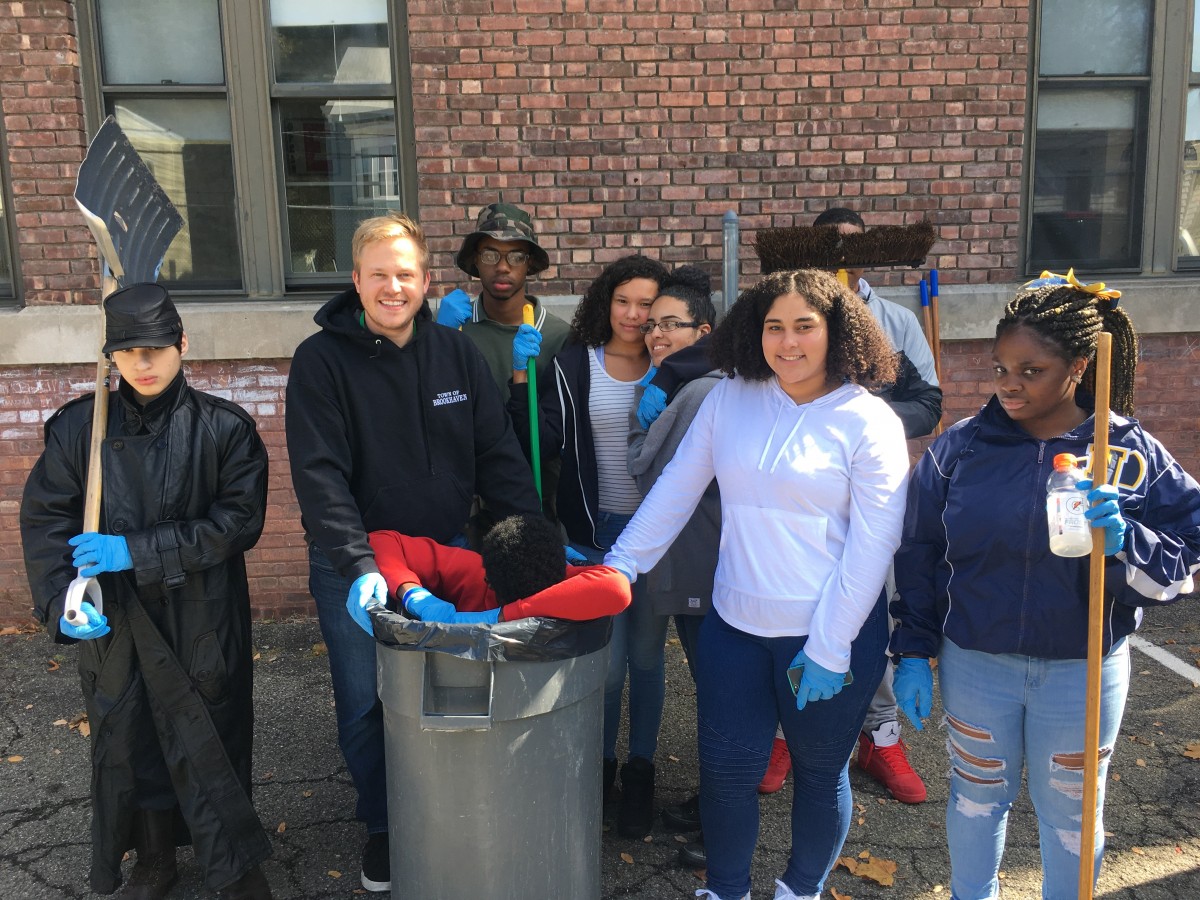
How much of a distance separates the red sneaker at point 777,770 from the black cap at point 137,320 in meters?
2.53

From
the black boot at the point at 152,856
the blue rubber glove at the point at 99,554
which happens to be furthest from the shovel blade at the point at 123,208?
the black boot at the point at 152,856

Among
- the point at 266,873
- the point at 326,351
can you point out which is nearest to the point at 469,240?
the point at 326,351

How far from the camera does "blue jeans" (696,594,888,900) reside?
8.46 feet

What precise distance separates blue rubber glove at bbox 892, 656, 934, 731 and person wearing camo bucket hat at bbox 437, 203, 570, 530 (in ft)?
4.75

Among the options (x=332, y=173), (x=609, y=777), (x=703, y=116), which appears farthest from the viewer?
(x=332, y=173)

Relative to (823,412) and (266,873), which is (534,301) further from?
Result: (266,873)

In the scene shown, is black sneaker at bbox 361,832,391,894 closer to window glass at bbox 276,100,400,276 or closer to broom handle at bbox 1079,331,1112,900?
broom handle at bbox 1079,331,1112,900

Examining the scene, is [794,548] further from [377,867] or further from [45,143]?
[45,143]

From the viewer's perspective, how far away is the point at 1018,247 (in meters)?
5.57

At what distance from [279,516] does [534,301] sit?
7.96ft

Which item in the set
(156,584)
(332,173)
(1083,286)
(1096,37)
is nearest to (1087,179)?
(1096,37)

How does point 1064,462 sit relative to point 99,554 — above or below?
above

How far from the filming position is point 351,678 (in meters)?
3.04

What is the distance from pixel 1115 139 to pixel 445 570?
5028 mm
